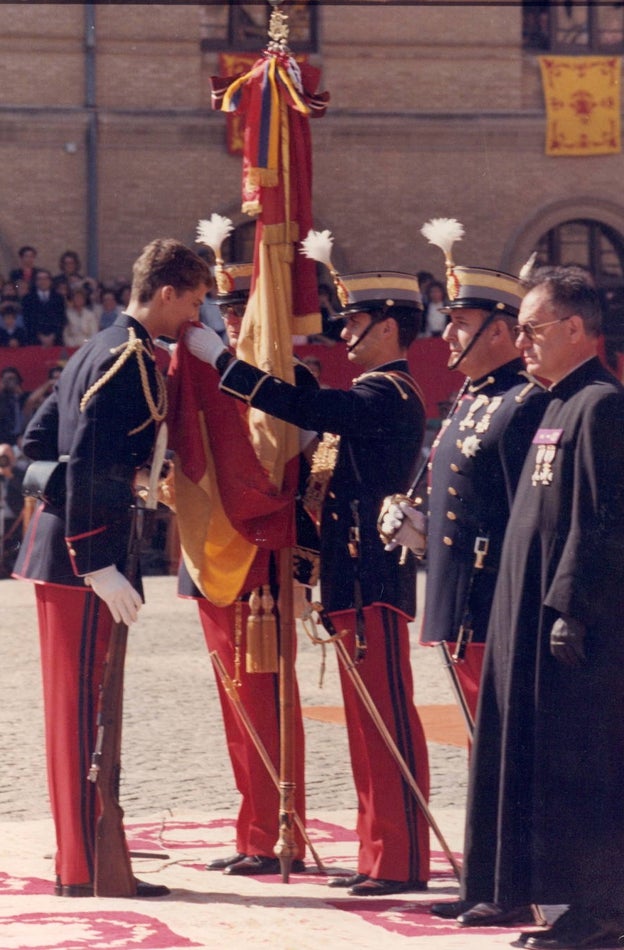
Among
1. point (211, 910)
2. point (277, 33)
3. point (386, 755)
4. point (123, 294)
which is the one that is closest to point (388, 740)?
point (386, 755)

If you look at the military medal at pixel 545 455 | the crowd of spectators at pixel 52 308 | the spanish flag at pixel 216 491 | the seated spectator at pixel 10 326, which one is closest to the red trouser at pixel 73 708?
the spanish flag at pixel 216 491

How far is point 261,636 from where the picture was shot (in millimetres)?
6699

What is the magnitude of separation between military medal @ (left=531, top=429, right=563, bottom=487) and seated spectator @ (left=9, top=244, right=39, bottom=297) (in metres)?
15.4

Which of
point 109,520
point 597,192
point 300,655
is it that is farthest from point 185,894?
point 597,192

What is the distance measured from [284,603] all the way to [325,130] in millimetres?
19753

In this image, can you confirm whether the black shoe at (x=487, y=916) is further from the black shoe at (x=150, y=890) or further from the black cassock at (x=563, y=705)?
the black shoe at (x=150, y=890)

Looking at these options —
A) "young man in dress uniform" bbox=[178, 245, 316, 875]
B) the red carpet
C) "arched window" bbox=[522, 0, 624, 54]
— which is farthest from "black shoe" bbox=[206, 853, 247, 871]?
"arched window" bbox=[522, 0, 624, 54]

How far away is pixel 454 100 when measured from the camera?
86.1 feet

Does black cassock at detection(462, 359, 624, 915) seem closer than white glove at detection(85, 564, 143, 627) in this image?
Yes

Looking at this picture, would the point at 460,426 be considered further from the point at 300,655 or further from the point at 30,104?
the point at 30,104

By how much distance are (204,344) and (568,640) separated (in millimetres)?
1740

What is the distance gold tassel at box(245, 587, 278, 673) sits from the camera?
6680mm

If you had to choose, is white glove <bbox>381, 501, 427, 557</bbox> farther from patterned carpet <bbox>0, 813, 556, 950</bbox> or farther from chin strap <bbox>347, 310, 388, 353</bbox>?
patterned carpet <bbox>0, 813, 556, 950</bbox>

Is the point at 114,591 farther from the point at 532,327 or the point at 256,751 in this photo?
the point at 532,327
